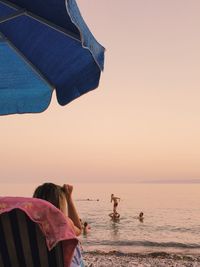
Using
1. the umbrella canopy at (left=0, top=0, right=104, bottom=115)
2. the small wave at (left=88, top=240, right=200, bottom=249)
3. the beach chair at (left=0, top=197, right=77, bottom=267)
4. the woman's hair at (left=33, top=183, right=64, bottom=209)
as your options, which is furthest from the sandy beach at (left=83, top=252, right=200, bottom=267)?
the beach chair at (left=0, top=197, right=77, bottom=267)

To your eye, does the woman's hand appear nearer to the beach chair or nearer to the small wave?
the beach chair

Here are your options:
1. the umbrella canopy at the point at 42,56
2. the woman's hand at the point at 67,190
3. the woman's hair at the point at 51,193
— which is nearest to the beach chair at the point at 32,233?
the woman's hair at the point at 51,193

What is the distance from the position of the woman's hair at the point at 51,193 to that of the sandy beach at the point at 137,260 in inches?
456

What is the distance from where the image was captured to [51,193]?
3559 mm

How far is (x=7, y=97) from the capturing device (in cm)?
523

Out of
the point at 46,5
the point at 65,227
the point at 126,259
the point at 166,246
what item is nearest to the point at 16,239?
the point at 65,227

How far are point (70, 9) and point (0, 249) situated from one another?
6.12ft

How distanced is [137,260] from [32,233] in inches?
587

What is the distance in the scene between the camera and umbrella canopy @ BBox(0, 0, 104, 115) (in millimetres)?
3946

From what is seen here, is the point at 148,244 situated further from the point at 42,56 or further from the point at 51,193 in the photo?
the point at 51,193

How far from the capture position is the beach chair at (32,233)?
2883 millimetres

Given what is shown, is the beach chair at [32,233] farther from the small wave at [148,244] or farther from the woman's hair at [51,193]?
the small wave at [148,244]

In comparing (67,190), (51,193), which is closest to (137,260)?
(67,190)

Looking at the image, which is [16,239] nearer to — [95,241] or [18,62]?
[18,62]
